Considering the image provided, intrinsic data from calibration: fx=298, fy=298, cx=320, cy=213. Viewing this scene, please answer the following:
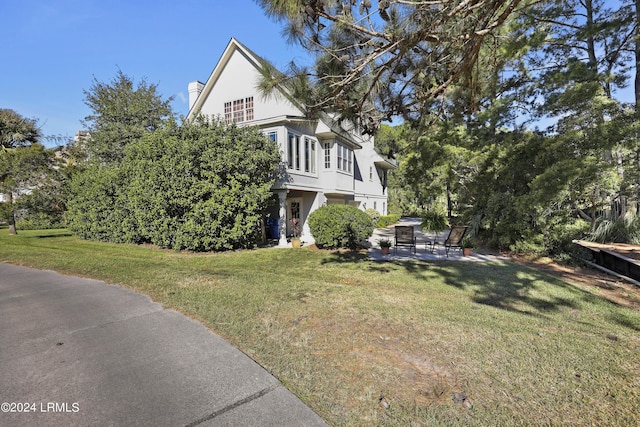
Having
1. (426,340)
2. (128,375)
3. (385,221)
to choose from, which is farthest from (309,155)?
(128,375)

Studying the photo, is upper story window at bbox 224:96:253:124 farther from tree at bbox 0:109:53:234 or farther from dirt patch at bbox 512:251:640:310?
dirt patch at bbox 512:251:640:310

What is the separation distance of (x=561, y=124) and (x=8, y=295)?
16162 mm

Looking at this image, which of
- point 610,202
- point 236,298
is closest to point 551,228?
point 610,202

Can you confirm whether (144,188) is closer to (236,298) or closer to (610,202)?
(236,298)

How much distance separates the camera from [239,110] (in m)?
14.9

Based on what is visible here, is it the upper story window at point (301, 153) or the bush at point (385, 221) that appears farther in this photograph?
the bush at point (385, 221)

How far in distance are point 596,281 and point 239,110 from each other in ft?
48.6

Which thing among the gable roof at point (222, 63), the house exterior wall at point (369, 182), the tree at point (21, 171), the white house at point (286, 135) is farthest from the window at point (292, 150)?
the tree at point (21, 171)

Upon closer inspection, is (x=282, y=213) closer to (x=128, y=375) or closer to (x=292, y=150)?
(x=292, y=150)

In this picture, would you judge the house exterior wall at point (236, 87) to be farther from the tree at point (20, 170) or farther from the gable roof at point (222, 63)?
the tree at point (20, 170)

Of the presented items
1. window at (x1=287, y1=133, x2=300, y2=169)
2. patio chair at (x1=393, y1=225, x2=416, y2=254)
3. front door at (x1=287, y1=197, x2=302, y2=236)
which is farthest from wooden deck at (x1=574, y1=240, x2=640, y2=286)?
front door at (x1=287, y1=197, x2=302, y2=236)

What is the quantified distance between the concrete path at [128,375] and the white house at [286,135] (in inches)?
368

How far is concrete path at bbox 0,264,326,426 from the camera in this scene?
232 cm

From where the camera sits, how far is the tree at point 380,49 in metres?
4.07
